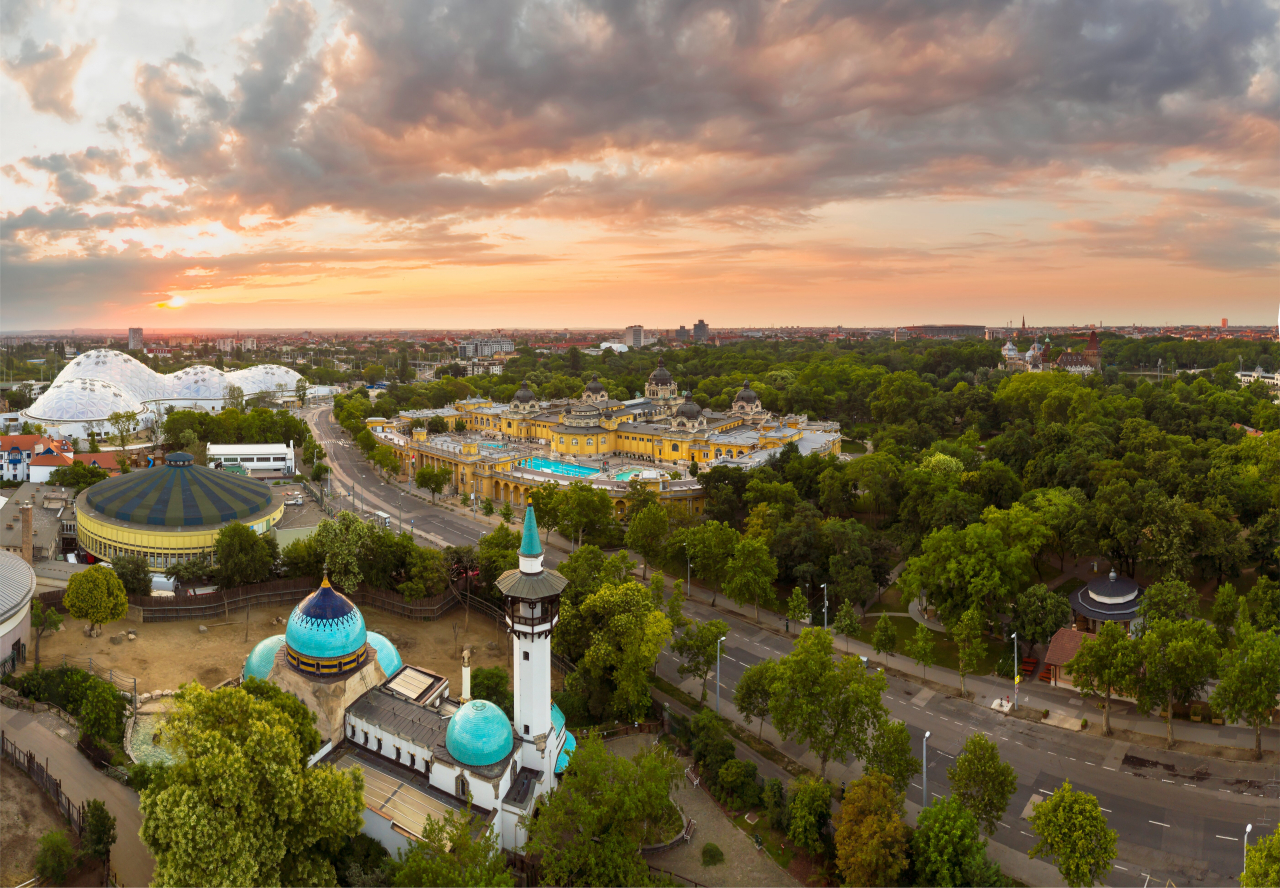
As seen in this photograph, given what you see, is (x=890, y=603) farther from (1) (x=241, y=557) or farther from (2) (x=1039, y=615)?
A: (1) (x=241, y=557)

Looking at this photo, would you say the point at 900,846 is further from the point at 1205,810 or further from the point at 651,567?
the point at 651,567

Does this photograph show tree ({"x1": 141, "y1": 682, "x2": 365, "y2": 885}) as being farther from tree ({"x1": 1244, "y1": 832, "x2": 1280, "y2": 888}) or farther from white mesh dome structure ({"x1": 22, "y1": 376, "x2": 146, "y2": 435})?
white mesh dome structure ({"x1": 22, "y1": 376, "x2": 146, "y2": 435})

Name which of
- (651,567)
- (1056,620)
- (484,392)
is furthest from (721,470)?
(484,392)

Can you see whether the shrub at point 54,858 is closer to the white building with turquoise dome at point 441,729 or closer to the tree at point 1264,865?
the white building with turquoise dome at point 441,729

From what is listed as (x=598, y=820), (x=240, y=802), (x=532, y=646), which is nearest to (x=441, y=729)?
(x=532, y=646)

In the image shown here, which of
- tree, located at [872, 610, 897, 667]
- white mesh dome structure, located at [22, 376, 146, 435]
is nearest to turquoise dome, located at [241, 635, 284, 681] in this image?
tree, located at [872, 610, 897, 667]

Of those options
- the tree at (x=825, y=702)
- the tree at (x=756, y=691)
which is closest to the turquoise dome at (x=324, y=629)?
the tree at (x=756, y=691)

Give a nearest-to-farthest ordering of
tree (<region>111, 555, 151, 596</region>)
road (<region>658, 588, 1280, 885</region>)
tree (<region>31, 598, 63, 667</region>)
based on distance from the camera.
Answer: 1. road (<region>658, 588, 1280, 885</region>)
2. tree (<region>31, 598, 63, 667</region>)
3. tree (<region>111, 555, 151, 596</region>)
